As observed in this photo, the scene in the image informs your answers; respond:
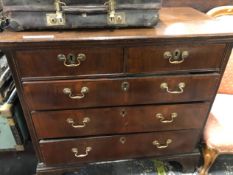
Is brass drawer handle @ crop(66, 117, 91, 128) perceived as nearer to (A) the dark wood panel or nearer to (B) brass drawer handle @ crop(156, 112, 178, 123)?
(B) brass drawer handle @ crop(156, 112, 178, 123)

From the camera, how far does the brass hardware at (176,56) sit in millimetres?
889

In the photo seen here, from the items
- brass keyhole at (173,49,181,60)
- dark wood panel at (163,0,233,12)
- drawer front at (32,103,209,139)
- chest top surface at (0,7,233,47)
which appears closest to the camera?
chest top surface at (0,7,233,47)

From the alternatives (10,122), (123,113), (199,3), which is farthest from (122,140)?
(199,3)

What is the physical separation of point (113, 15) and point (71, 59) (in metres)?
0.24

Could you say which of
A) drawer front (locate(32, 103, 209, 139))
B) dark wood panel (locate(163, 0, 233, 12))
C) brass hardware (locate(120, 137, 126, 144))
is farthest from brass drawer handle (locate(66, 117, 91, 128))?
dark wood panel (locate(163, 0, 233, 12))

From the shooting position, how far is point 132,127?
111 centimetres

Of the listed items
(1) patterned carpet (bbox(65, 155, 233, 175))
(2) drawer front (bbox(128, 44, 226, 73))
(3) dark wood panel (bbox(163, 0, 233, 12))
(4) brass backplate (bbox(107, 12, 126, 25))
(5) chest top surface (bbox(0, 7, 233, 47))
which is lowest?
(1) patterned carpet (bbox(65, 155, 233, 175))

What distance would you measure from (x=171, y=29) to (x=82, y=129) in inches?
25.2

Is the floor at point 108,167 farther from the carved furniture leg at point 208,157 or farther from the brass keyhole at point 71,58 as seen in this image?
the brass keyhole at point 71,58

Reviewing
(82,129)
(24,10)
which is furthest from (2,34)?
(82,129)

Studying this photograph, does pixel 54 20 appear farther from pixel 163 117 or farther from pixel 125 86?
pixel 163 117

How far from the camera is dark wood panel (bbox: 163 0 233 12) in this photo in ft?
4.20

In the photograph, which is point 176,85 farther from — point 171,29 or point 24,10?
point 24,10

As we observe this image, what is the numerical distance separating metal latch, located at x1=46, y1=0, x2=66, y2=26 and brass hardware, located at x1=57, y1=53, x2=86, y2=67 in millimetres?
130
